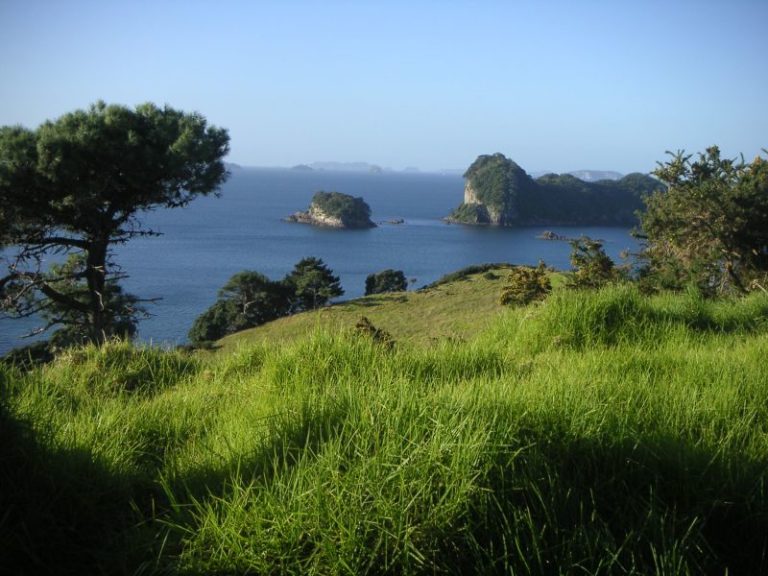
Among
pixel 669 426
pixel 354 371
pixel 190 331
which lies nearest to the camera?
pixel 669 426

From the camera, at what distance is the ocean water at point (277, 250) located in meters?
42.8

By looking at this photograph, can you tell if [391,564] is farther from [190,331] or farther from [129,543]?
[190,331]

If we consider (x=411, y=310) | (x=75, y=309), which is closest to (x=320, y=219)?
(x=411, y=310)

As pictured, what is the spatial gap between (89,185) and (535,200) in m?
94.6

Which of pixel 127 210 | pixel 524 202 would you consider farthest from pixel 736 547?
pixel 524 202

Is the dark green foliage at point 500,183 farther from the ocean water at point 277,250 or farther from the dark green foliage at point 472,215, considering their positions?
the ocean water at point 277,250

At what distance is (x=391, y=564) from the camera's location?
1.98 meters

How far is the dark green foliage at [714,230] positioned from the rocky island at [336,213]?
7617cm

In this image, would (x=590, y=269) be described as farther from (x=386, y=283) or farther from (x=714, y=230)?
(x=386, y=283)

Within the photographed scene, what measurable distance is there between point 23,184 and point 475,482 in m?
13.6

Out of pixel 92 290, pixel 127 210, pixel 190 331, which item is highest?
pixel 127 210

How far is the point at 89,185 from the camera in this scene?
13.4 m

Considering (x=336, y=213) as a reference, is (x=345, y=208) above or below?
above

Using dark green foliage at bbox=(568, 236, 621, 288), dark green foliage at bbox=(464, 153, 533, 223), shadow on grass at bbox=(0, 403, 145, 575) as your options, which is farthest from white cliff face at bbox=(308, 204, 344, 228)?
shadow on grass at bbox=(0, 403, 145, 575)
